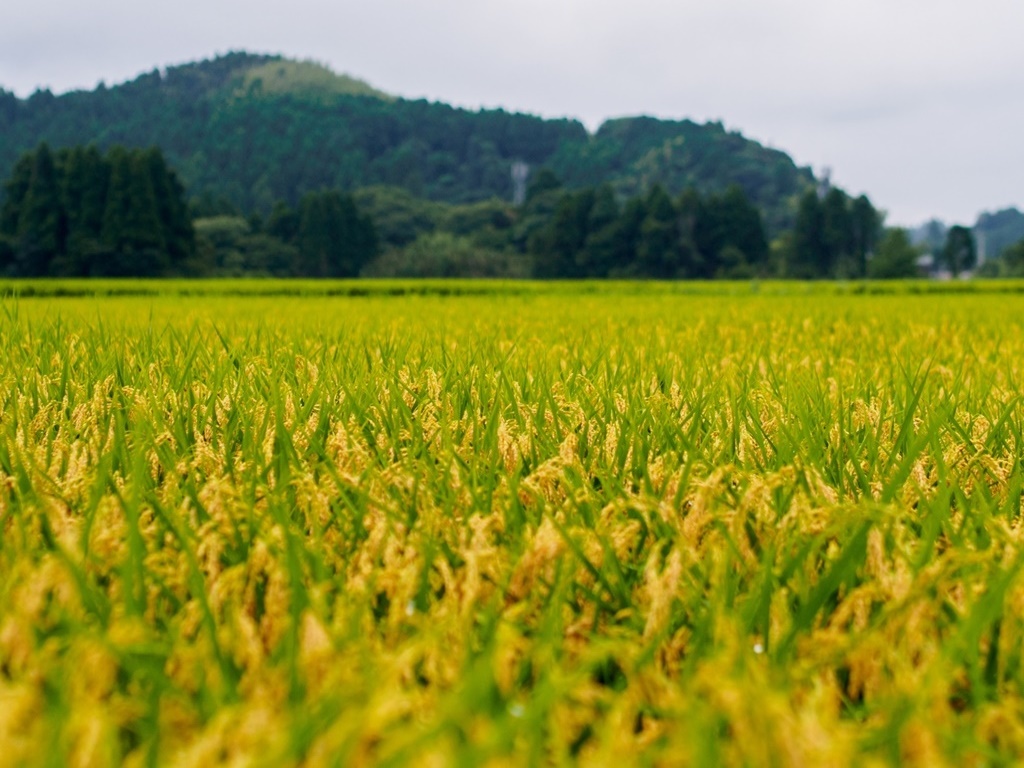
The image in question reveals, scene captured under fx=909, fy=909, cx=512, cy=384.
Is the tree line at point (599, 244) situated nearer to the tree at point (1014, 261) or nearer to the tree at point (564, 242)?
the tree at point (564, 242)

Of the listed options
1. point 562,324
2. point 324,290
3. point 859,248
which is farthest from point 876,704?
point 859,248

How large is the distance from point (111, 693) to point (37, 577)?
142 millimetres

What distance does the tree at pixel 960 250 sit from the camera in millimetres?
65625

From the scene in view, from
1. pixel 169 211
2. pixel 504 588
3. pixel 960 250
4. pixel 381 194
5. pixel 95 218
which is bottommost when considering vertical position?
pixel 504 588

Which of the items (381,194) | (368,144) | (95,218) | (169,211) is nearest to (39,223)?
(95,218)

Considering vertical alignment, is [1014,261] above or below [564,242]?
below

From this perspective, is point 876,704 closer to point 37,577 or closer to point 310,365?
point 37,577

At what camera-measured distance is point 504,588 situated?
0.99m

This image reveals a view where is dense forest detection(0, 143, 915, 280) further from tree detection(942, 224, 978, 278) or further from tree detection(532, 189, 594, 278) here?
tree detection(942, 224, 978, 278)

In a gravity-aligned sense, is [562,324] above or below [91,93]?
below

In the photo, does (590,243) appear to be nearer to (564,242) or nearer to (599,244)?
(599,244)

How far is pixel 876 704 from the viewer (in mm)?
835

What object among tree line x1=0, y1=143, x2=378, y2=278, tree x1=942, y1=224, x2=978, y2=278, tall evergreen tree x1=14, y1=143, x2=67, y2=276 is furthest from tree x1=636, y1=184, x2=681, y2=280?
tall evergreen tree x1=14, y1=143, x2=67, y2=276

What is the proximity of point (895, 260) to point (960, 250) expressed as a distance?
21.1 meters
